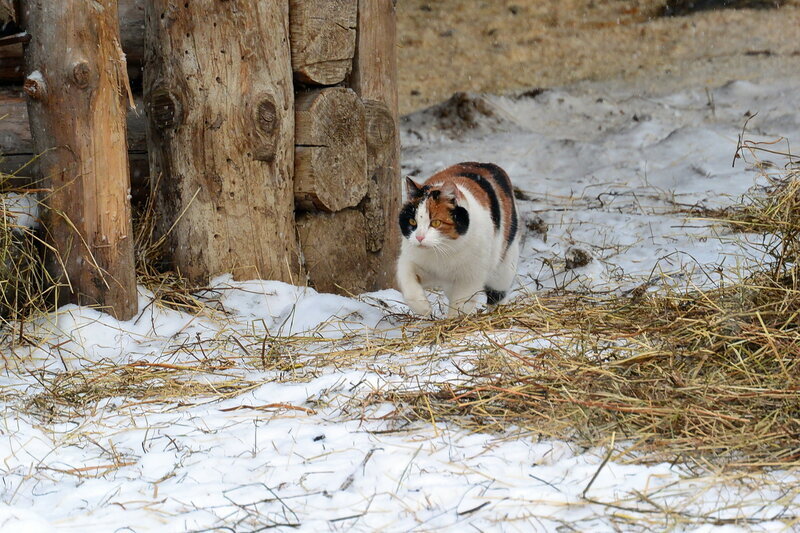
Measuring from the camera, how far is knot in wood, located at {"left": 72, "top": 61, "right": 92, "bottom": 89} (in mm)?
3566

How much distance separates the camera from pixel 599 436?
2.55 meters

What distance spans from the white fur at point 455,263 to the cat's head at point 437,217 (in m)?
0.02

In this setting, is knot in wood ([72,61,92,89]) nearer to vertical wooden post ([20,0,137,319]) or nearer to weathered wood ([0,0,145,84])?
vertical wooden post ([20,0,137,319])

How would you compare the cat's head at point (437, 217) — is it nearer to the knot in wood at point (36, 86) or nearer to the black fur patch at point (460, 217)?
the black fur patch at point (460, 217)

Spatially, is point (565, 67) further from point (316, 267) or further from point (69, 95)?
point (69, 95)

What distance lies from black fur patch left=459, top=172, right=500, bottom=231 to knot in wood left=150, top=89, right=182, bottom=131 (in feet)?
4.86

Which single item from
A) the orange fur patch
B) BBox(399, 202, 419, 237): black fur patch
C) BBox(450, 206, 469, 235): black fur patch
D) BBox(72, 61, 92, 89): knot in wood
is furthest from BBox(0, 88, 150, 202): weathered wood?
BBox(450, 206, 469, 235): black fur patch

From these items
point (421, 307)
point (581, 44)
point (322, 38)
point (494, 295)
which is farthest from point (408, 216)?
point (581, 44)

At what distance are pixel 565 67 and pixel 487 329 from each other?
7.49 m

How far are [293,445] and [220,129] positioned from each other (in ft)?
6.50

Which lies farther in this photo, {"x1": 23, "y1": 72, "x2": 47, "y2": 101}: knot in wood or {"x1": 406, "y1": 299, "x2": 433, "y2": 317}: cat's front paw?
{"x1": 406, "y1": 299, "x2": 433, "y2": 317}: cat's front paw

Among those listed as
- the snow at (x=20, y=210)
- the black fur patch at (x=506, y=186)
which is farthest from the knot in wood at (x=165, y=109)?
the black fur patch at (x=506, y=186)

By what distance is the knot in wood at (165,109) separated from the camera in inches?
159

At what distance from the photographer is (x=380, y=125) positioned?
4.67 m
